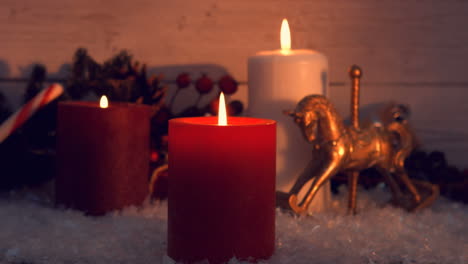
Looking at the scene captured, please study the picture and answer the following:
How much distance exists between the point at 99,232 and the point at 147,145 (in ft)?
0.64

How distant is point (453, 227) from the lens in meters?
0.73

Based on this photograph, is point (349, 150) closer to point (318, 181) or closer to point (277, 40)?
point (318, 181)

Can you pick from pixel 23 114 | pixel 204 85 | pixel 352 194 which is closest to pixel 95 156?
pixel 23 114

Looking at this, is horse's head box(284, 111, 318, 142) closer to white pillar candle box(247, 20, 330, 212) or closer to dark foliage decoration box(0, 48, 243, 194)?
white pillar candle box(247, 20, 330, 212)

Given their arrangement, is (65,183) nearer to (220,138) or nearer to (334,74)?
(220,138)

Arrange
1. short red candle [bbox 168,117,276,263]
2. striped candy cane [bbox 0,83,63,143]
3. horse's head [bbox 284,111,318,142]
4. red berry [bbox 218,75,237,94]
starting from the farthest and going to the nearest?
red berry [bbox 218,75,237,94] < striped candy cane [bbox 0,83,63,143] < horse's head [bbox 284,111,318,142] < short red candle [bbox 168,117,276,263]

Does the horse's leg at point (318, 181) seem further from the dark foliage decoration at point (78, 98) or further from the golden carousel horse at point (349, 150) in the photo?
the dark foliage decoration at point (78, 98)

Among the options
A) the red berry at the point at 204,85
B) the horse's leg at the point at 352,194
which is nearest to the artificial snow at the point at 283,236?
→ the horse's leg at the point at 352,194

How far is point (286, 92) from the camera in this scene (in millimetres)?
797

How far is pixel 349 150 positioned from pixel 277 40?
0.37 m

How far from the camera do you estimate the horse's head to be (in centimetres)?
72

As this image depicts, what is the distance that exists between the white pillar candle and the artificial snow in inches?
3.4

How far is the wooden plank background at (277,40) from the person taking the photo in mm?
1039

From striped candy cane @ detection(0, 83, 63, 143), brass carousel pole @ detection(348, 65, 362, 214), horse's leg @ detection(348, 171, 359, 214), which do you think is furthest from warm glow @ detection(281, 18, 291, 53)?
striped candy cane @ detection(0, 83, 63, 143)
